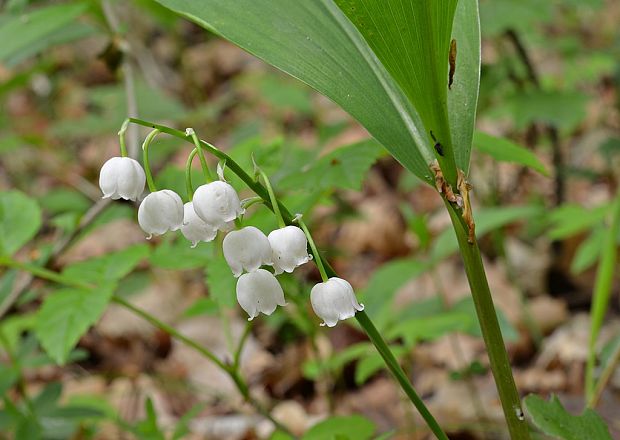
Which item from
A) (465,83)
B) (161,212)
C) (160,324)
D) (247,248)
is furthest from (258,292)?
(160,324)

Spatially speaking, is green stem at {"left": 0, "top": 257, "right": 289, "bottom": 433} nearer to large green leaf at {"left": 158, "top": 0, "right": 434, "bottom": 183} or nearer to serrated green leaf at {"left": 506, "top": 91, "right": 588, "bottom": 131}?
large green leaf at {"left": 158, "top": 0, "right": 434, "bottom": 183}

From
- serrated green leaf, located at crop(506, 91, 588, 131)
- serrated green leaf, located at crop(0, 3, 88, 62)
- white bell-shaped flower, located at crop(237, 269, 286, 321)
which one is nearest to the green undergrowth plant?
white bell-shaped flower, located at crop(237, 269, 286, 321)

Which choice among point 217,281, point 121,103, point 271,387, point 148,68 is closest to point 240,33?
point 217,281

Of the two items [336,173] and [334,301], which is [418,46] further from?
[336,173]

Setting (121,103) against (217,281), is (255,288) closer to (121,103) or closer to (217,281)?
(217,281)

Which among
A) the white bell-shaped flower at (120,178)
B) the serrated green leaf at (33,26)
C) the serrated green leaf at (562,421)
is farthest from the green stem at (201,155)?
the serrated green leaf at (33,26)

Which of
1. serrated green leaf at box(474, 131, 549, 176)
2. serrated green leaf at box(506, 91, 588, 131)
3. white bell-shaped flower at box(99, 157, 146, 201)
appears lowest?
white bell-shaped flower at box(99, 157, 146, 201)
